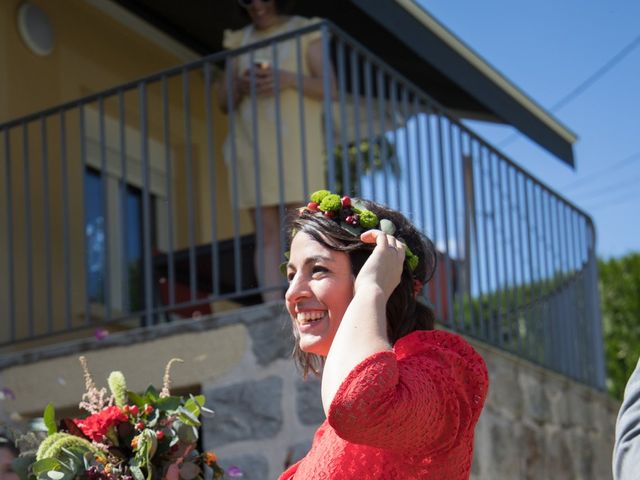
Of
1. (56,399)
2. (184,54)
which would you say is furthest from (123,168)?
(184,54)

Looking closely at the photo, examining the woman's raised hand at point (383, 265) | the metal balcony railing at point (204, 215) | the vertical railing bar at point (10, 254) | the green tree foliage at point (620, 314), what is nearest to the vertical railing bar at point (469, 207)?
the metal balcony railing at point (204, 215)

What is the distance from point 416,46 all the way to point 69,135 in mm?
1947

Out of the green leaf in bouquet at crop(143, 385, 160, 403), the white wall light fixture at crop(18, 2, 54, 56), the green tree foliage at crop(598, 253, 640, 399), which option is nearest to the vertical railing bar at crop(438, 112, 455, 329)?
the white wall light fixture at crop(18, 2, 54, 56)

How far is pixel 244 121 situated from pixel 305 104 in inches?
12.2

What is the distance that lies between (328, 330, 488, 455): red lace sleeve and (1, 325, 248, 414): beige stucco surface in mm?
2551

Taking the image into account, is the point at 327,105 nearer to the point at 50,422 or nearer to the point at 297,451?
the point at 297,451

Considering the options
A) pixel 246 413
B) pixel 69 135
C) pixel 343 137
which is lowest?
pixel 246 413

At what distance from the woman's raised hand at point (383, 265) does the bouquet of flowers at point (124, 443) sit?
75 centimetres

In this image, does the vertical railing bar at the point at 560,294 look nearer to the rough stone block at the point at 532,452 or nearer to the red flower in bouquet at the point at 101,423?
the rough stone block at the point at 532,452

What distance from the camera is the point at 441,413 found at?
8.10ft

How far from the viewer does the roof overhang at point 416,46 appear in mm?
6977

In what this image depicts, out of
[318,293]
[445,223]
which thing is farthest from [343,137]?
[318,293]

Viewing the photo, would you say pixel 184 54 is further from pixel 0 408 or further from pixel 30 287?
pixel 0 408

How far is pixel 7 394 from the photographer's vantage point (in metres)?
5.18
